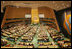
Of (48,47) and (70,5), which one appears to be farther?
(70,5)

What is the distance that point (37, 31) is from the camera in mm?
9383

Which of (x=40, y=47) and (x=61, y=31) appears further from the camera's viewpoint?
(x=61, y=31)

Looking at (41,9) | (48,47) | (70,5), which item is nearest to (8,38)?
(48,47)

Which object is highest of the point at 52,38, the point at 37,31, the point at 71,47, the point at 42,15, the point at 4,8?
the point at 4,8

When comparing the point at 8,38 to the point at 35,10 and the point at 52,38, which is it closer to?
the point at 52,38

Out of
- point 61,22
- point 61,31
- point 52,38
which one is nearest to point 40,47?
point 52,38

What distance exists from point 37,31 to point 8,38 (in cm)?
370

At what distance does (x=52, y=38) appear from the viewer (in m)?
7.83

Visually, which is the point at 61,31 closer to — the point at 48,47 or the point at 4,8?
the point at 48,47

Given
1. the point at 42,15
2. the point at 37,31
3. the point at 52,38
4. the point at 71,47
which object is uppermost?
the point at 42,15

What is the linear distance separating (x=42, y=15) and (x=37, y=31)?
455 cm

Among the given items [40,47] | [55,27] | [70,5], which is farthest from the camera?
[55,27]

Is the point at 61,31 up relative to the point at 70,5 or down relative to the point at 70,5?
down

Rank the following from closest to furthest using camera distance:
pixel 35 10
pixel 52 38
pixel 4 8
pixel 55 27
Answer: pixel 52 38
pixel 55 27
pixel 4 8
pixel 35 10
